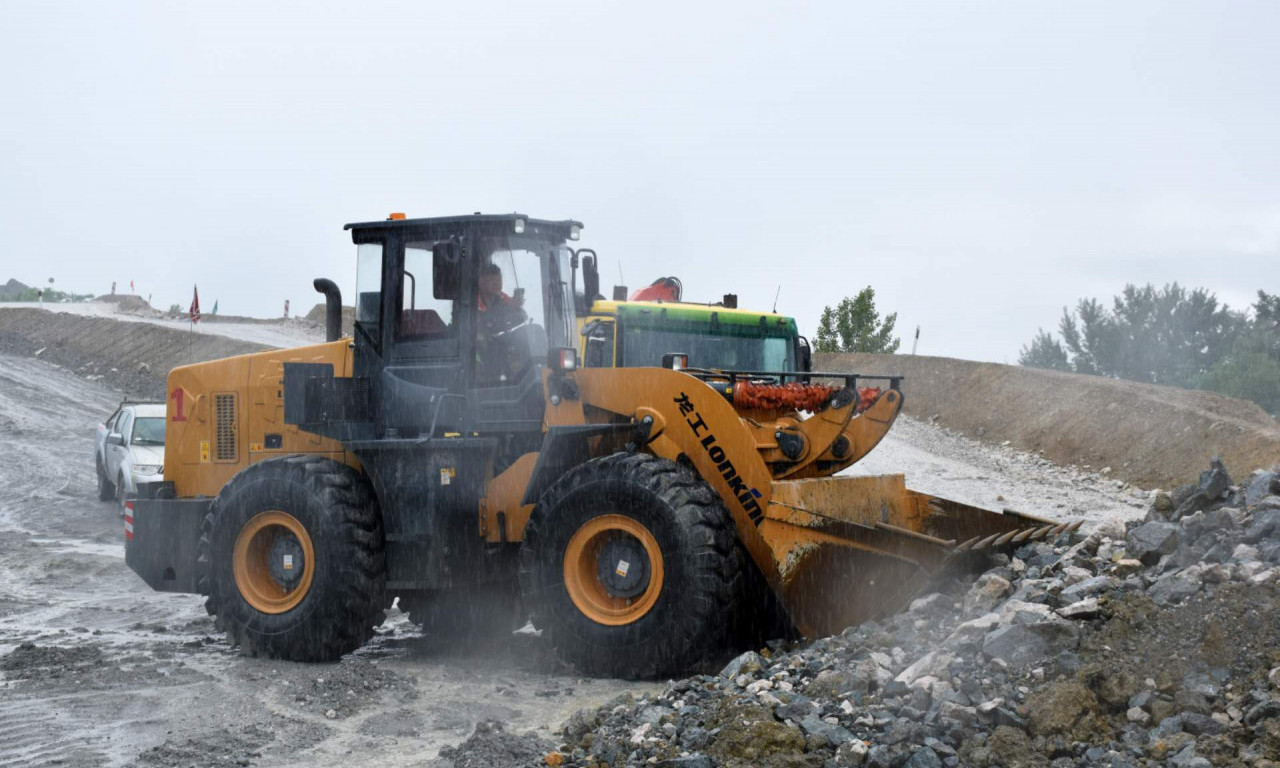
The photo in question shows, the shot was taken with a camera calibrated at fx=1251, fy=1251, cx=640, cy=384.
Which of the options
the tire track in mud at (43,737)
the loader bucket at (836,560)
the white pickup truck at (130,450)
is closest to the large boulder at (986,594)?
the loader bucket at (836,560)

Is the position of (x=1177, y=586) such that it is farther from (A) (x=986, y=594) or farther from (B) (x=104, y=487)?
(B) (x=104, y=487)

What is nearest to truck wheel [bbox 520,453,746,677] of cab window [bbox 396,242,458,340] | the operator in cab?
the operator in cab

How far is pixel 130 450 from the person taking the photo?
56.1ft

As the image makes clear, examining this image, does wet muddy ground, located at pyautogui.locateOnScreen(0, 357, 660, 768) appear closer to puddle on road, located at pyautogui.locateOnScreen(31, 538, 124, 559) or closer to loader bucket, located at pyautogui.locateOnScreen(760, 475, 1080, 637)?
loader bucket, located at pyautogui.locateOnScreen(760, 475, 1080, 637)

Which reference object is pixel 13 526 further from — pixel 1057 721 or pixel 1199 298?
pixel 1199 298

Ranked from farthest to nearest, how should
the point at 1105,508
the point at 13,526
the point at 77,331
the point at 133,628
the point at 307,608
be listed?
the point at 77,331 < the point at 1105,508 < the point at 13,526 < the point at 133,628 < the point at 307,608

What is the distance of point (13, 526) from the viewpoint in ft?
56.3

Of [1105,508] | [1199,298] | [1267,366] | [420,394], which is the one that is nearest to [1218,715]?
[420,394]

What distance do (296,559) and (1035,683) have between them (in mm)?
5552

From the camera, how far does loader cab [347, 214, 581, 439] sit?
28.8ft

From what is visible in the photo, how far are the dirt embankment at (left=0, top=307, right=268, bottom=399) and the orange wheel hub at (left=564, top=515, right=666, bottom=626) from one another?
24710 millimetres

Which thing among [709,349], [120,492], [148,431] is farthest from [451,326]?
[120,492]

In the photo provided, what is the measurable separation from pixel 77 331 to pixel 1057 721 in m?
38.4

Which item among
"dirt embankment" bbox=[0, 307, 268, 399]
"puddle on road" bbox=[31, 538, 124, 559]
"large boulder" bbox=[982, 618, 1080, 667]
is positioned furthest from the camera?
"dirt embankment" bbox=[0, 307, 268, 399]
